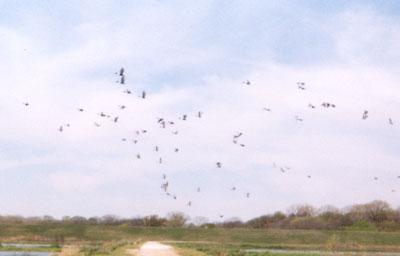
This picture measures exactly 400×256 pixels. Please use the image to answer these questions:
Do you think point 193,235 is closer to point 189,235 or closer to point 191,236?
point 191,236

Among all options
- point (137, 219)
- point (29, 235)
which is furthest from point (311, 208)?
point (29, 235)

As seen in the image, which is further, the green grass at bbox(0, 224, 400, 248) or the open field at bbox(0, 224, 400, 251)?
the green grass at bbox(0, 224, 400, 248)

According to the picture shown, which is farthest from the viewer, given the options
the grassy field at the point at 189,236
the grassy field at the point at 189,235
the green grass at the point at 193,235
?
the grassy field at the point at 189,235

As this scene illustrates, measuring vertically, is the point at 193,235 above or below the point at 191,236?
above

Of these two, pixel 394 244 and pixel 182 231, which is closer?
pixel 394 244

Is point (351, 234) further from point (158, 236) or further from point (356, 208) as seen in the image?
point (356, 208)

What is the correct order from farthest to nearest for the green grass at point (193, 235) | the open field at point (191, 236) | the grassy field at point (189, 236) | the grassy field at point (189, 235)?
the grassy field at point (189, 235), the green grass at point (193, 235), the open field at point (191, 236), the grassy field at point (189, 236)

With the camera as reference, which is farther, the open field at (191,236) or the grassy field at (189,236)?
the open field at (191,236)

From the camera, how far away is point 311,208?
608 feet

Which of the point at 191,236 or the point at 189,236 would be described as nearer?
the point at 191,236

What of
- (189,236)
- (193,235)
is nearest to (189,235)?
(189,236)

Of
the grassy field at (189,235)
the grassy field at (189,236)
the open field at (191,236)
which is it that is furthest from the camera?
the grassy field at (189,235)

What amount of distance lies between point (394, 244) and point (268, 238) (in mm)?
26728

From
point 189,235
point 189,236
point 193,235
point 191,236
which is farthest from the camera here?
point 189,235
